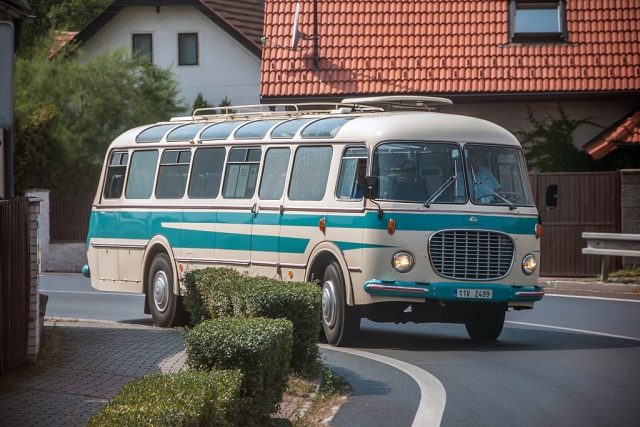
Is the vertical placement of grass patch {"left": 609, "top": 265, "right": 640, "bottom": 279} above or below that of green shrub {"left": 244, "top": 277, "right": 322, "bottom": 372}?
below

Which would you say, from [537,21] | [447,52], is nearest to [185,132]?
[447,52]

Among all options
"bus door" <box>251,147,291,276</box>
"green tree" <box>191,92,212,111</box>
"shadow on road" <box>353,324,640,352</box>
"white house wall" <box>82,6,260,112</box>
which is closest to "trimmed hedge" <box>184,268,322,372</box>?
"shadow on road" <box>353,324,640,352</box>

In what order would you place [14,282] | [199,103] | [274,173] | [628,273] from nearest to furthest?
1. [14,282]
2. [274,173]
3. [628,273]
4. [199,103]

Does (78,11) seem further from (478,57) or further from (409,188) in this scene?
(409,188)

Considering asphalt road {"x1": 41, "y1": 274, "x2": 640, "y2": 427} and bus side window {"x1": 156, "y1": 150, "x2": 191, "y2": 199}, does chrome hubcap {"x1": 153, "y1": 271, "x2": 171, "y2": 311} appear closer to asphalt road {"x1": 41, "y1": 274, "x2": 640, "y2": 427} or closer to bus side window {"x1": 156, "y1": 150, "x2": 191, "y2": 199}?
asphalt road {"x1": 41, "y1": 274, "x2": 640, "y2": 427}

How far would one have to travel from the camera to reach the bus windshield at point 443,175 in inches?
648

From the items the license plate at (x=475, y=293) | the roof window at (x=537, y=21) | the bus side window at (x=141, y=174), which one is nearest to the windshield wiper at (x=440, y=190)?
the license plate at (x=475, y=293)

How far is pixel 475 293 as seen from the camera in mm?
16172

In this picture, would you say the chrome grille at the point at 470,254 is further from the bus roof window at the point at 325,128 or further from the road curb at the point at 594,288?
the road curb at the point at 594,288

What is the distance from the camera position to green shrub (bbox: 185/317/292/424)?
994 centimetres

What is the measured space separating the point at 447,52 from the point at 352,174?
1771 centimetres

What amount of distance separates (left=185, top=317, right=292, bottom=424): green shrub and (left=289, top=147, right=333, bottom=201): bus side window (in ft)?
23.0

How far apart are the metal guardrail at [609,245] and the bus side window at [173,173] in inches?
344

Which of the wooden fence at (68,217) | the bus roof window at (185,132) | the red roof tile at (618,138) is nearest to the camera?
the bus roof window at (185,132)
